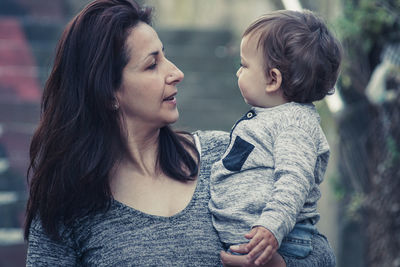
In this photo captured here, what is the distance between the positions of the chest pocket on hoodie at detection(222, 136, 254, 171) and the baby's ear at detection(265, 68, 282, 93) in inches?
7.7

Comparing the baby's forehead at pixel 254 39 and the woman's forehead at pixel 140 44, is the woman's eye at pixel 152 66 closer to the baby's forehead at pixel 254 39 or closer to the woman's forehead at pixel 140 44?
the woman's forehead at pixel 140 44

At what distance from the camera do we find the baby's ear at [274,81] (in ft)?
6.80

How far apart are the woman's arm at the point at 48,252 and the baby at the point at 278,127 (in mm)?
537

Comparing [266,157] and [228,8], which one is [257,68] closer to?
[266,157]

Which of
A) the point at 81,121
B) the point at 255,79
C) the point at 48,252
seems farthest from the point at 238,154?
the point at 48,252

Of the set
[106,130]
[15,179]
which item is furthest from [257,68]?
[15,179]

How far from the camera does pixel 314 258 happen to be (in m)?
2.18

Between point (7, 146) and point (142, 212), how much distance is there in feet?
13.6

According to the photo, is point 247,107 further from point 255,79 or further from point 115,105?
point 255,79

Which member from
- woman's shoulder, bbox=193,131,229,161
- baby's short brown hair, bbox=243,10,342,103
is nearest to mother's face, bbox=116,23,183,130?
woman's shoulder, bbox=193,131,229,161

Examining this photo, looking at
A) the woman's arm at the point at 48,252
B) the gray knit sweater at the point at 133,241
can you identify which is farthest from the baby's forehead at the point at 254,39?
the woman's arm at the point at 48,252

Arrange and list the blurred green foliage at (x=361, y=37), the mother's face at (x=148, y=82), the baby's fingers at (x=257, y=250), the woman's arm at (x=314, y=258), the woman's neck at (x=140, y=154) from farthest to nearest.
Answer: the blurred green foliage at (x=361, y=37) < the woman's neck at (x=140, y=154) < the mother's face at (x=148, y=82) < the woman's arm at (x=314, y=258) < the baby's fingers at (x=257, y=250)

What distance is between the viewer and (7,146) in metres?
6.05

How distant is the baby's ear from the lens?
2.07 m
